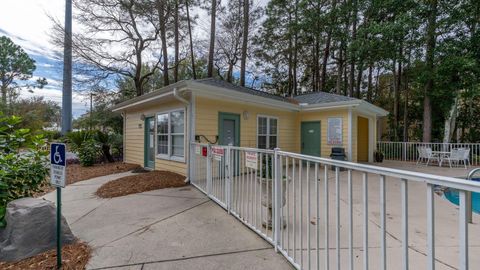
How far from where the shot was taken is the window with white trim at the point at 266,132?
8.64m

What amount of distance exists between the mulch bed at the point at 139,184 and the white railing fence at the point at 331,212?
1571 mm

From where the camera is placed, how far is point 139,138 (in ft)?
30.3

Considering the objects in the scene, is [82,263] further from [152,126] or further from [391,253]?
[152,126]

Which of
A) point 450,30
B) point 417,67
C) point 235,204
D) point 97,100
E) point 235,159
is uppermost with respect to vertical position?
point 450,30

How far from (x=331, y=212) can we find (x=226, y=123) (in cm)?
444

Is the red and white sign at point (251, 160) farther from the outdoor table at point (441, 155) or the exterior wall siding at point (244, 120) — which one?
the outdoor table at point (441, 155)

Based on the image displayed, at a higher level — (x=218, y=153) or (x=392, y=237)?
(x=218, y=153)

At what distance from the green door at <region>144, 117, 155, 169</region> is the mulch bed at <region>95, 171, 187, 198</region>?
1707mm

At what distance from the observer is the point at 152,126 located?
852cm

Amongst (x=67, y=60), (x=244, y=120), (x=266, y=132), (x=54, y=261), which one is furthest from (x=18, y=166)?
(x=67, y=60)

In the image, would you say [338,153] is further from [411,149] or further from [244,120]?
[411,149]

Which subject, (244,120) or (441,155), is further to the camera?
(441,155)

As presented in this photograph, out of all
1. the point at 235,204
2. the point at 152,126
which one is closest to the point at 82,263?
the point at 235,204

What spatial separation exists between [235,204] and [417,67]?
1360 centimetres
